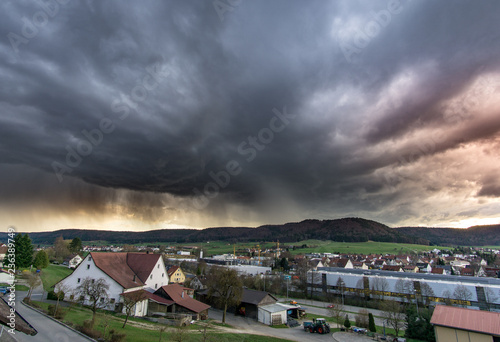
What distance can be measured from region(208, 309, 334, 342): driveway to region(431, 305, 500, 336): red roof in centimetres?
1358

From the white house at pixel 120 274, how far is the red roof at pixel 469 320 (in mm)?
36984

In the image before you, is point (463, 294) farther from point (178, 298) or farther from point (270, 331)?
point (178, 298)

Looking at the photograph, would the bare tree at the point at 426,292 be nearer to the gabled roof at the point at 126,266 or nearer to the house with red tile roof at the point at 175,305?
the house with red tile roof at the point at 175,305

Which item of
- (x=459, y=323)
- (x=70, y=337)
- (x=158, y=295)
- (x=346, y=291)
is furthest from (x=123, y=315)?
(x=346, y=291)

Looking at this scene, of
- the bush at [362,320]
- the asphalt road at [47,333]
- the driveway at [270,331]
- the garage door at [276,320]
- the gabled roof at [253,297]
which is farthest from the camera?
the gabled roof at [253,297]

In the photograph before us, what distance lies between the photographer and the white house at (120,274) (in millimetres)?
38750

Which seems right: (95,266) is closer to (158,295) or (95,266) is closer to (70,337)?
(158,295)

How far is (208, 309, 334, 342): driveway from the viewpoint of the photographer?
34.1 metres

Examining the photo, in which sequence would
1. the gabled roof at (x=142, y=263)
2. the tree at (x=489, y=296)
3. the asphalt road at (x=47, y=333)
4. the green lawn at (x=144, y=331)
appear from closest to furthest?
the asphalt road at (x=47, y=333) < the green lawn at (x=144, y=331) < the gabled roof at (x=142, y=263) < the tree at (x=489, y=296)

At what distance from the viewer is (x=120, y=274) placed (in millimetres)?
43250

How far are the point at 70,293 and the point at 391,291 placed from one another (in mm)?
69041

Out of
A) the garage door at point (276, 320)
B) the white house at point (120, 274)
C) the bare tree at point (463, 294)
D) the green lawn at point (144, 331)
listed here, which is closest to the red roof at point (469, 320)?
the green lawn at point (144, 331)

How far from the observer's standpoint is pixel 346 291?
2874 inches

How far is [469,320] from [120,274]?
4663 cm
